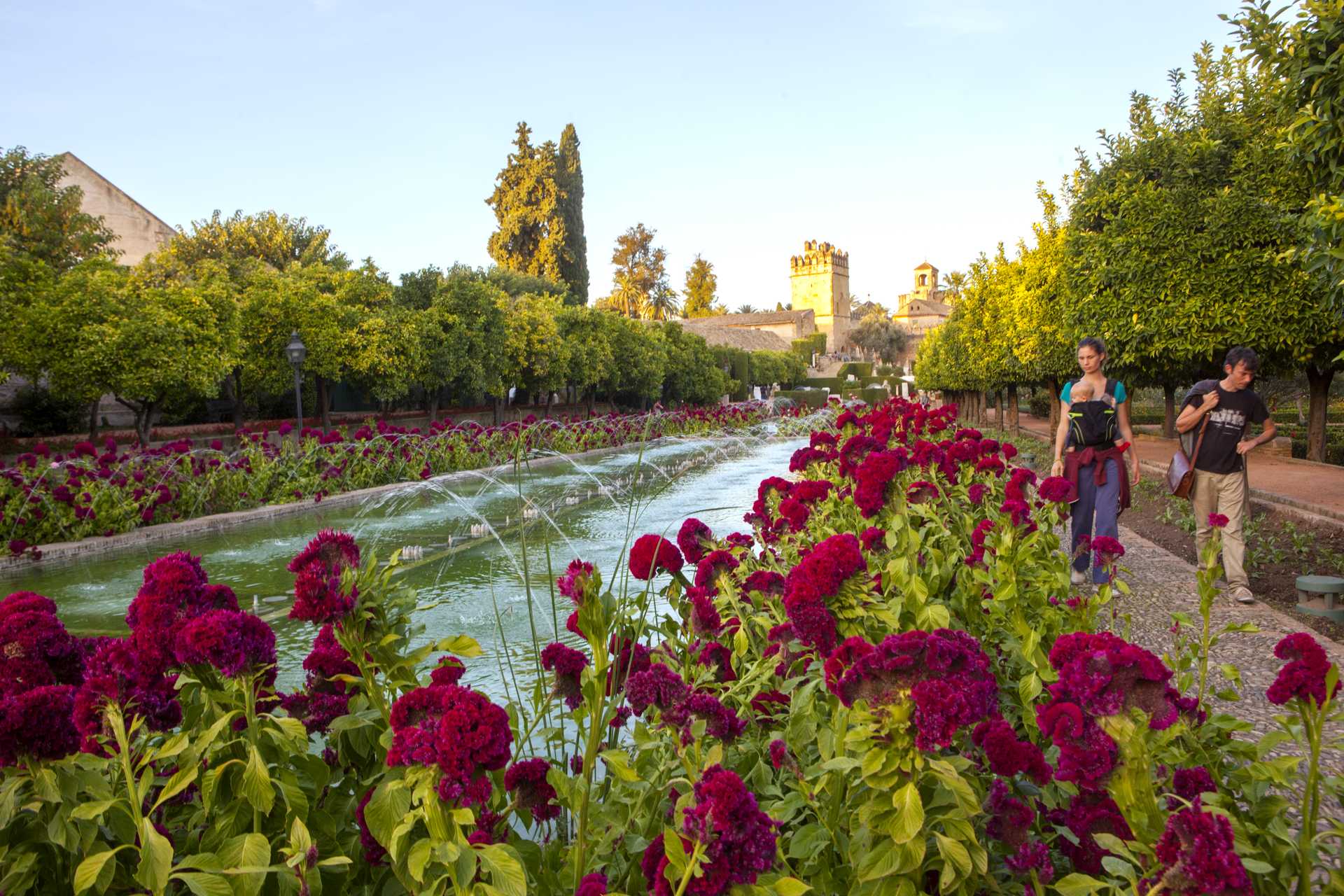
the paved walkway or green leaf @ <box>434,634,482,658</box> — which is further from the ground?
green leaf @ <box>434,634,482,658</box>

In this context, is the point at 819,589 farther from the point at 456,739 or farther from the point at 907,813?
the point at 456,739

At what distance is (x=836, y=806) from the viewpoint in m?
1.49

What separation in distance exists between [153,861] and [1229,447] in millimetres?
5855

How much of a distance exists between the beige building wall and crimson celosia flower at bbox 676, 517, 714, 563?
98.2 feet

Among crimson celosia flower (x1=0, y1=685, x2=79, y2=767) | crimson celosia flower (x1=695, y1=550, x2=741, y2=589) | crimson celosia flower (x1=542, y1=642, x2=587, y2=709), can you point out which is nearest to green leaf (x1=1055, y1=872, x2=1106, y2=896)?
crimson celosia flower (x1=542, y1=642, x2=587, y2=709)

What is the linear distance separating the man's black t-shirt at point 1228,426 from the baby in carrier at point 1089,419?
1.76 ft

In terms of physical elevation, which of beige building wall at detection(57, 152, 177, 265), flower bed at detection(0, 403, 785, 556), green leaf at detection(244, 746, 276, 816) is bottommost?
flower bed at detection(0, 403, 785, 556)

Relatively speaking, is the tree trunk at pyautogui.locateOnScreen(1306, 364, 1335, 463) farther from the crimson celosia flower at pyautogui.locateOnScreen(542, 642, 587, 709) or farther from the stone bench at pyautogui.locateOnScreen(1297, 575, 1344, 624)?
the crimson celosia flower at pyautogui.locateOnScreen(542, 642, 587, 709)

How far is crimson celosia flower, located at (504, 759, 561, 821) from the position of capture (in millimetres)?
1505

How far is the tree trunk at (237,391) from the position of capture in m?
17.0

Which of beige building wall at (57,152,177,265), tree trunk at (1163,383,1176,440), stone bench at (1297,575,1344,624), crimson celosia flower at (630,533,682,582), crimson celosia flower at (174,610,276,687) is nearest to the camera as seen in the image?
crimson celosia flower at (174,610,276,687)

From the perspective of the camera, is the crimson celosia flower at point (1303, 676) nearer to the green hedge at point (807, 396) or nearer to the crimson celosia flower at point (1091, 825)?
the crimson celosia flower at point (1091, 825)

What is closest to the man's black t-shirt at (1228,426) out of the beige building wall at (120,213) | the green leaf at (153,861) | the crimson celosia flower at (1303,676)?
the crimson celosia flower at (1303,676)

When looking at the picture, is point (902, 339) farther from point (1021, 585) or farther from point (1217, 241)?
point (1021, 585)
